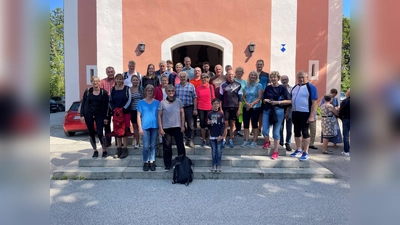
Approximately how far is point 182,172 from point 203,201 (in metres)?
0.92

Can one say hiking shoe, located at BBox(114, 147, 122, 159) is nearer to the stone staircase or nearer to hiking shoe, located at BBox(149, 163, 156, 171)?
the stone staircase

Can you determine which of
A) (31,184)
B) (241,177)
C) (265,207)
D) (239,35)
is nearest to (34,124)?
(31,184)

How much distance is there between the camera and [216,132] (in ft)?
16.7

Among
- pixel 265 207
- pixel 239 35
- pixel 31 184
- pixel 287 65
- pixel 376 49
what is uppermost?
pixel 239 35

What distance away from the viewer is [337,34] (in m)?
11.8

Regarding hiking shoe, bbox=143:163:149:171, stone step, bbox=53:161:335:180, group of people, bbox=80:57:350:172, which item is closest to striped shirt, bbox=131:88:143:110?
group of people, bbox=80:57:350:172

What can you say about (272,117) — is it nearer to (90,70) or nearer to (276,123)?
(276,123)

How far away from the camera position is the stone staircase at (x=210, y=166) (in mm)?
5125

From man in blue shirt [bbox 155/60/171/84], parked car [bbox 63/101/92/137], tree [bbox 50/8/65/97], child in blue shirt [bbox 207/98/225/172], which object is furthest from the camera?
parked car [bbox 63/101/92/137]

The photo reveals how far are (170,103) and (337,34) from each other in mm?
10102

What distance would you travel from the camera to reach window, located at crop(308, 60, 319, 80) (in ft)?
40.0

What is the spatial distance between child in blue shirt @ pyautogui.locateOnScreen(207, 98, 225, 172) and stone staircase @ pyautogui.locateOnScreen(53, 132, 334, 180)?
227 millimetres

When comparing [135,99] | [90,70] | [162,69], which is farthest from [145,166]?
[90,70]

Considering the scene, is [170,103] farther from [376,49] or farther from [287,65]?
[287,65]
